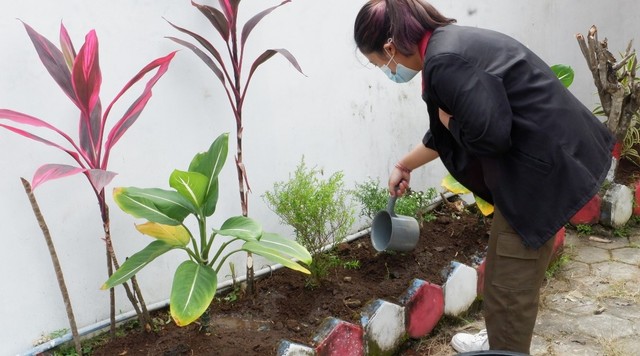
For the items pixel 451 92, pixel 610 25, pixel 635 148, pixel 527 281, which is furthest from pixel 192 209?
pixel 610 25

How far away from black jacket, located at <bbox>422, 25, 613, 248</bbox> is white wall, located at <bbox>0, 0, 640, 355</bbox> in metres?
1.13

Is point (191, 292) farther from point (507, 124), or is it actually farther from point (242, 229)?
point (507, 124)

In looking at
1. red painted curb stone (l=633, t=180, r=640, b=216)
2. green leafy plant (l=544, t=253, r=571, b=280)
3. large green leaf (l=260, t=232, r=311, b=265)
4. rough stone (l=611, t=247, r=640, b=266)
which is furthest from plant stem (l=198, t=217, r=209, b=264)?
red painted curb stone (l=633, t=180, r=640, b=216)

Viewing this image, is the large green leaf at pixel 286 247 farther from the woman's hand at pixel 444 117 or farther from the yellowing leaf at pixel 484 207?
the yellowing leaf at pixel 484 207

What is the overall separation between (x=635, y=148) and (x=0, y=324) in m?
4.52

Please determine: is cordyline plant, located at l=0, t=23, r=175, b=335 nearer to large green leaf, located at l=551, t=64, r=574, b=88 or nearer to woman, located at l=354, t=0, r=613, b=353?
woman, located at l=354, t=0, r=613, b=353

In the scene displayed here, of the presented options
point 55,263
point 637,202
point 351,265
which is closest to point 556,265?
point 637,202

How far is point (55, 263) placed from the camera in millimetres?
2615

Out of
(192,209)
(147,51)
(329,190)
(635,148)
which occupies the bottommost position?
(635,148)

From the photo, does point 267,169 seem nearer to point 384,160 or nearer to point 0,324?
point 384,160

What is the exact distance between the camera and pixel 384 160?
13.7ft

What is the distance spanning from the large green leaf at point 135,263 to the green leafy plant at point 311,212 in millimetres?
745

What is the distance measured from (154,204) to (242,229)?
1.16ft

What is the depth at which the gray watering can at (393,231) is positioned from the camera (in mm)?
3256
